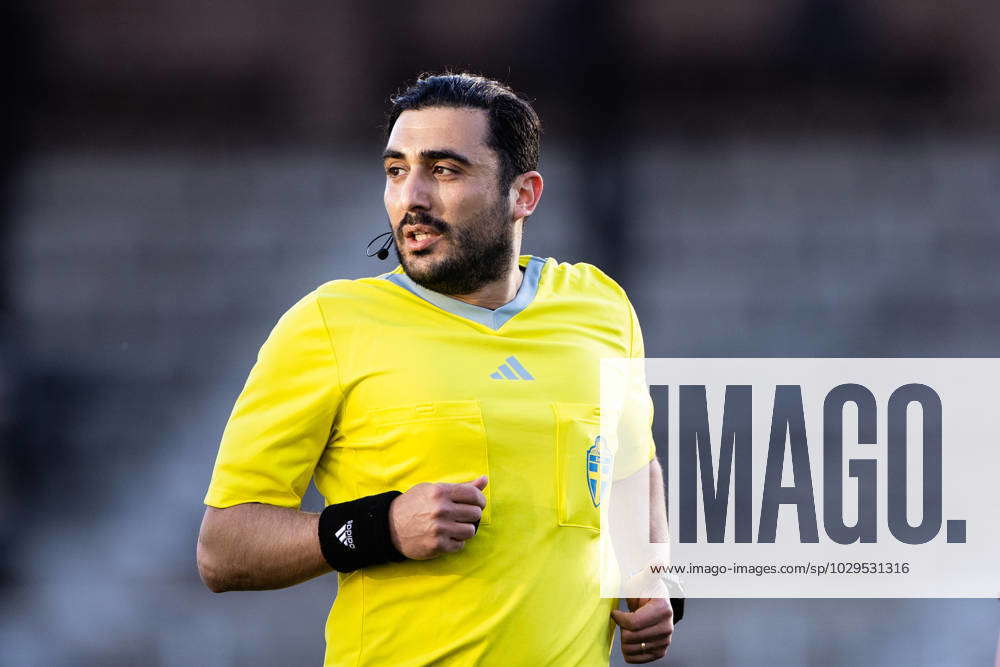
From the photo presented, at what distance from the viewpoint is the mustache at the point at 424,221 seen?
1.91 meters

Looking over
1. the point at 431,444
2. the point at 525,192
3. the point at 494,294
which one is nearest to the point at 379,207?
the point at 525,192

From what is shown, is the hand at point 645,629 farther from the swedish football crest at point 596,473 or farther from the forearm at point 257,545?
the forearm at point 257,545

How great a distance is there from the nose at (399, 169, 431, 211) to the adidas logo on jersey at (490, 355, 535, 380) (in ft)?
0.89

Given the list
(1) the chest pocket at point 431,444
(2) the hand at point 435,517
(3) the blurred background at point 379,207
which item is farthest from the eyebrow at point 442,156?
(3) the blurred background at point 379,207

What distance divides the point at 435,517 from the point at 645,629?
0.47m

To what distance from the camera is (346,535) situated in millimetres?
1726

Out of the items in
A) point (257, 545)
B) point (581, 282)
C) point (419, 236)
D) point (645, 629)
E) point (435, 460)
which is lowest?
point (645, 629)

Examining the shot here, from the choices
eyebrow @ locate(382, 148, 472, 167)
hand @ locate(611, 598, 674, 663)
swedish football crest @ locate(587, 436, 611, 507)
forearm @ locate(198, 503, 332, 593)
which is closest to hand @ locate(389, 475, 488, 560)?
forearm @ locate(198, 503, 332, 593)

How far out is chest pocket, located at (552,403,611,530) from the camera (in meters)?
1.85

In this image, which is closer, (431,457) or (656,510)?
(431,457)

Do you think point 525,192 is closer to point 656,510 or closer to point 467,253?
point 467,253

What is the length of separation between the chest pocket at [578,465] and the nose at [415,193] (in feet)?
1.22

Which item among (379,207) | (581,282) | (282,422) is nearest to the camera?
(282,422)

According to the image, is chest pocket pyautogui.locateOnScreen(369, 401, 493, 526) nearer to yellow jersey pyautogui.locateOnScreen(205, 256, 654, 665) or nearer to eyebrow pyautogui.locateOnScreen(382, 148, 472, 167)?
yellow jersey pyautogui.locateOnScreen(205, 256, 654, 665)
